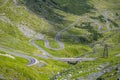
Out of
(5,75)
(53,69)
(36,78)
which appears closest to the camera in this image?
(5,75)

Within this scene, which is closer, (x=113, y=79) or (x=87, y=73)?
(x=113, y=79)

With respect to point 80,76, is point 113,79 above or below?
above

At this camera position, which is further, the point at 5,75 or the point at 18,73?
the point at 18,73

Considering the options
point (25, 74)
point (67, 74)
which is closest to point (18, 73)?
point (25, 74)

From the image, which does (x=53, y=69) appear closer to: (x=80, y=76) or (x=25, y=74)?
(x=80, y=76)

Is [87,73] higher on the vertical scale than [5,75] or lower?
lower

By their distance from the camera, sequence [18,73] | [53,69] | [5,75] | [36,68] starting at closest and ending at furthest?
[5,75], [18,73], [36,68], [53,69]

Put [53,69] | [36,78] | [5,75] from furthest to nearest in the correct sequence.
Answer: [53,69]
[36,78]
[5,75]

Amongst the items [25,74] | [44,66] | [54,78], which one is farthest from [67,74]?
[25,74]

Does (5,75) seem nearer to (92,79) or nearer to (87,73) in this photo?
(92,79)
